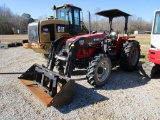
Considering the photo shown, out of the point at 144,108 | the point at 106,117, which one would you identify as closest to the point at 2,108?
the point at 106,117

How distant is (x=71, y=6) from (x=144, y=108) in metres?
7.61

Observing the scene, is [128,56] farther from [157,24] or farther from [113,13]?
[113,13]

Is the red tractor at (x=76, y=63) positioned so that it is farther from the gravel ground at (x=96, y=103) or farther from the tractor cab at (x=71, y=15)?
the tractor cab at (x=71, y=15)

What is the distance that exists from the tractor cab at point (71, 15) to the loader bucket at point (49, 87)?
5455mm

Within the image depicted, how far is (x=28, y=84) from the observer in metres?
5.52

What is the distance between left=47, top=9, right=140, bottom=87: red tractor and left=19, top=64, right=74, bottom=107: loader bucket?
46 centimetres

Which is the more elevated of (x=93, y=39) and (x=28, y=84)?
(x=93, y=39)

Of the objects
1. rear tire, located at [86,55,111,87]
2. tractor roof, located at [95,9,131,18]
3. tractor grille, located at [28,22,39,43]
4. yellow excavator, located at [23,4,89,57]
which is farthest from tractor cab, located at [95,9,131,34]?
tractor grille, located at [28,22,39,43]

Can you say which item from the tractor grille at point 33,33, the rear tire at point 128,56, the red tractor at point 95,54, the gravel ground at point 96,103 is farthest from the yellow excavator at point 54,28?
the gravel ground at point 96,103

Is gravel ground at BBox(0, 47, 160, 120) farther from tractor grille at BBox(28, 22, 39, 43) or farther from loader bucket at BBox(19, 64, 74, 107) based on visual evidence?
tractor grille at BBox(28, 22, 39, 43)

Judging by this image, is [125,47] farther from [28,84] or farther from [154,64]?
[28,84]

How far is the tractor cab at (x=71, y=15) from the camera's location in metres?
10.8

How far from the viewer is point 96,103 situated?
4684 millimetres

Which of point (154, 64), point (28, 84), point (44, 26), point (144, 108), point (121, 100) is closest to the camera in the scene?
point (144, 108)
